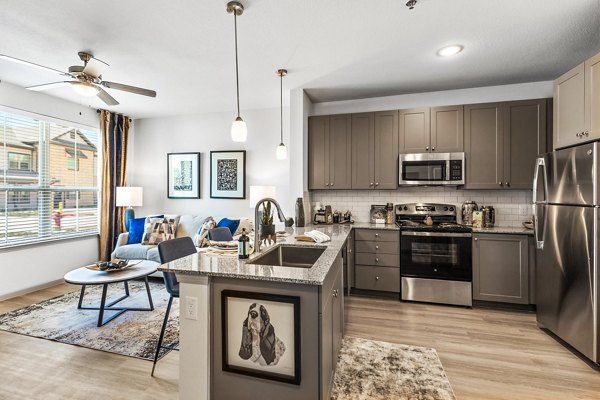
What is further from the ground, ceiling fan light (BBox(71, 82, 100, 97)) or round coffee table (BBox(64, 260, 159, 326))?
ceiling fan light (BBox(71, 82, 100, 97))

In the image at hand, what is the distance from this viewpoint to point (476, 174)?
3600 mm

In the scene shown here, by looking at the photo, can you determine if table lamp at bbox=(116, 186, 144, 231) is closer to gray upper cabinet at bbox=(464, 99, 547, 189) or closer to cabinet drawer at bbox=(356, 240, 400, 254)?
cabinet drawer at bbox=(356, 240, 400, 254)

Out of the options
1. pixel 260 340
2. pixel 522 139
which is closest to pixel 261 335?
pixel 260 340

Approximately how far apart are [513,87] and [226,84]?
3.73m

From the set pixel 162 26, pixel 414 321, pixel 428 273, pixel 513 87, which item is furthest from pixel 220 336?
pixel 513 87

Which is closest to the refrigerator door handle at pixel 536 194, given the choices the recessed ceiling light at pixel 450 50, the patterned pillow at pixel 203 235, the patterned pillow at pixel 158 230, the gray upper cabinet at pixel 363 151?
the recessed ceiling light at pixel 450 50

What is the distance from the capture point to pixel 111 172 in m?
4.97

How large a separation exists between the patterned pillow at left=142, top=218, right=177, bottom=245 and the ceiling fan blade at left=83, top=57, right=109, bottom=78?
8.01 feet

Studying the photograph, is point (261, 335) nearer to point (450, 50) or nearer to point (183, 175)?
point (450, 50)

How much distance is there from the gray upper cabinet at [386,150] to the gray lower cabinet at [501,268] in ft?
4.06

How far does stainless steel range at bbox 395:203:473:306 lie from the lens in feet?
11.1

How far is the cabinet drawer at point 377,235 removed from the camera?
142 inches

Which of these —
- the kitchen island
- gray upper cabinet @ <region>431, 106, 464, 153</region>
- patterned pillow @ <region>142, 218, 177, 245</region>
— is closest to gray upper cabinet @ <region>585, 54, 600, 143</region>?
gray upper cabinet @ <region>431, 106, 464, 153</region>

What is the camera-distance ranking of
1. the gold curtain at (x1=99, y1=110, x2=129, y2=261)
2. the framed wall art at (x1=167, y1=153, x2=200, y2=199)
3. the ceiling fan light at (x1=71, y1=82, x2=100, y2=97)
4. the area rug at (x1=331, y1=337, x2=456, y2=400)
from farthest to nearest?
the framed wall art at (x1=167, y1=153, x2=200, y2=199) < the gold curtain at (x1=99, y1=110, x2=129, y2=261) < the ceiling fan light at (x1=71, y1=82, x2=100, y2=97) < the area rug at (x1=331, y1=337, x2=456, y2=400)
